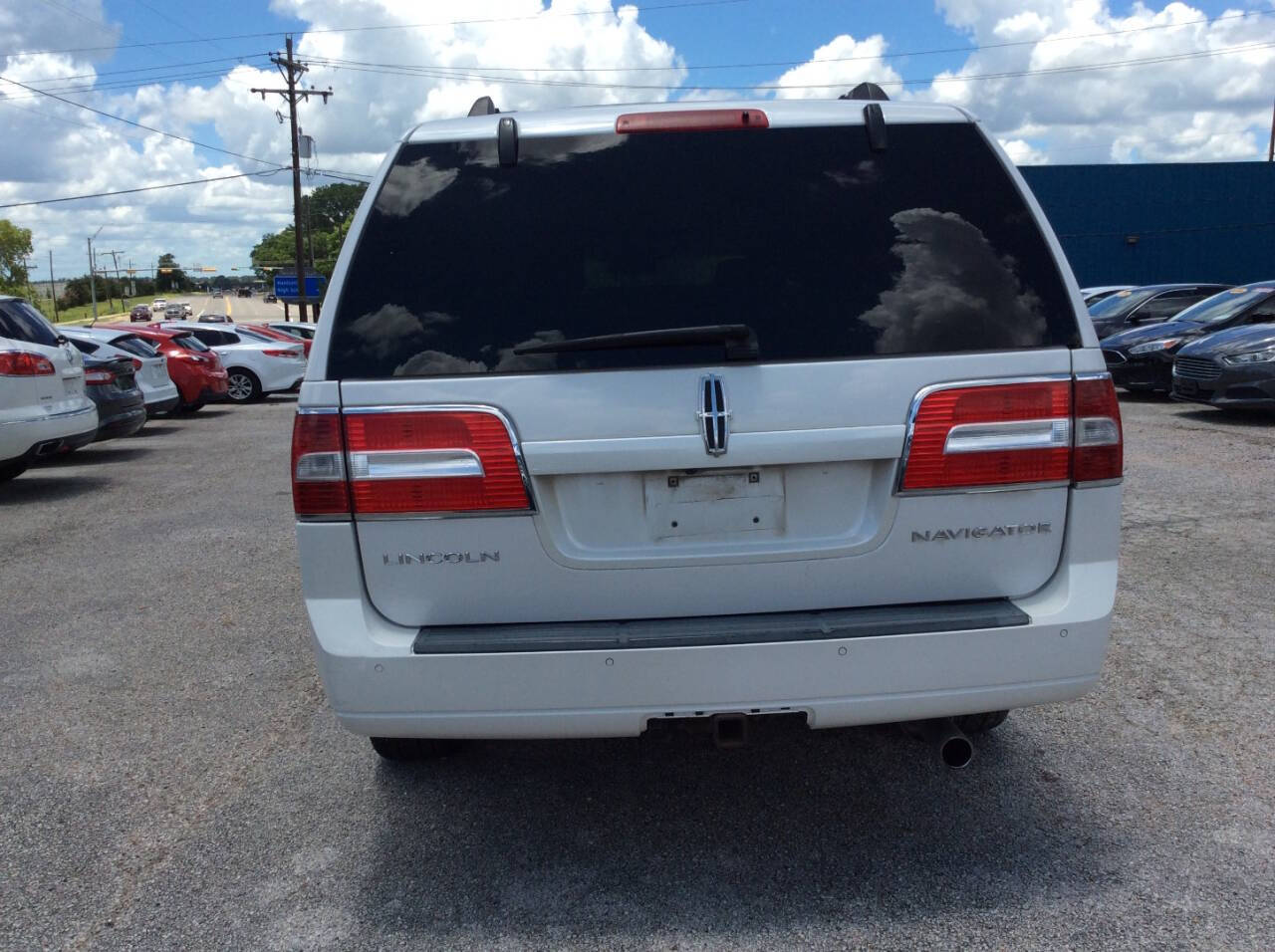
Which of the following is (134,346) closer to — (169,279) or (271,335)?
(271,335)

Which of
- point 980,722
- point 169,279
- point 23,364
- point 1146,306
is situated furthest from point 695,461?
point 169,279

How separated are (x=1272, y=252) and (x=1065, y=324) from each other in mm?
42786

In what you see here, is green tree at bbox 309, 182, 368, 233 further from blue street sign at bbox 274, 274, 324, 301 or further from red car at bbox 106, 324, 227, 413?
red car at bbox 106, 324, 227, 413

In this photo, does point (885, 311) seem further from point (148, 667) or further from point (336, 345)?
point (148, 667)

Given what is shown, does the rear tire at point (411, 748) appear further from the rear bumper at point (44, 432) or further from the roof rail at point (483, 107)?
the rear bumper at point (44, 432)

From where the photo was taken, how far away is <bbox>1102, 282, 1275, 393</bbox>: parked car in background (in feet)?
50.3

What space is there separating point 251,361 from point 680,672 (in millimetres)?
20643

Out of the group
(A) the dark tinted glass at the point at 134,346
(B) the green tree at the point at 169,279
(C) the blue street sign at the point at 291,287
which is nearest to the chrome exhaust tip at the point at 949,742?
(A) the dark tinted glass at the point at 134,346

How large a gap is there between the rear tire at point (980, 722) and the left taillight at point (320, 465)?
2.22 meters

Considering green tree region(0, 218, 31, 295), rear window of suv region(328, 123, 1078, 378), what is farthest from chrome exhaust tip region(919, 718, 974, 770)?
green tree region(0, 218, 31, 295)

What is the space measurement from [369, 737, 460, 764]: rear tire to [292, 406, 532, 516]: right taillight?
1164 mm

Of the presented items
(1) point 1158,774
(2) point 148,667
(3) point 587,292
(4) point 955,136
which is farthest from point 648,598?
(2) point 148,667

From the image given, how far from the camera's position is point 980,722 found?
154 inches

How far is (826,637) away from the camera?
9.29 ft
